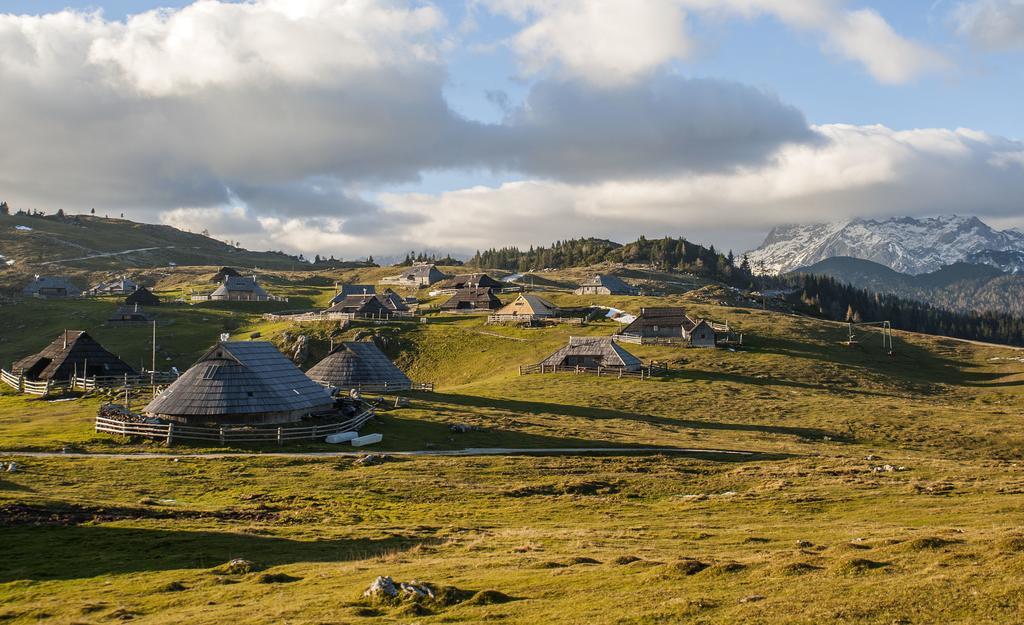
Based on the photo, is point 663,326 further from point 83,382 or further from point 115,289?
point 115,289

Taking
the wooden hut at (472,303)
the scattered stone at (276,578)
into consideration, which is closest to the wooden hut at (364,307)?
the wooden hut at (472,303)

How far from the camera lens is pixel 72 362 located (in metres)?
89.6

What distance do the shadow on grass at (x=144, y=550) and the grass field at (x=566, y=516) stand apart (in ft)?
0.45

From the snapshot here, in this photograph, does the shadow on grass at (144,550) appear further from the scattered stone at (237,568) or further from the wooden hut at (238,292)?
the wooden hut at (238,292)

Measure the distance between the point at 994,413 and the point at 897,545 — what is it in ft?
224

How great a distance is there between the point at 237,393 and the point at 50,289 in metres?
150

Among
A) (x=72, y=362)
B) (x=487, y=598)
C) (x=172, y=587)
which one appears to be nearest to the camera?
(x=487, y=598)

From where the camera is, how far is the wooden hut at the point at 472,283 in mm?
182500

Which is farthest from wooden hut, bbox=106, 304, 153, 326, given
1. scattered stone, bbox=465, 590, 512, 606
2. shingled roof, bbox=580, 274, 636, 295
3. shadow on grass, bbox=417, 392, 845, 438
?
scattered stone, bbox=465, 590, 512, 606

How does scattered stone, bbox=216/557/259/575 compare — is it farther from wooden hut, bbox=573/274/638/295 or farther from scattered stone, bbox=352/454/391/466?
wooden hut, bbox=573/274/638/295

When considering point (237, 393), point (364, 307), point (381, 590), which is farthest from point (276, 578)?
point (364, 307)

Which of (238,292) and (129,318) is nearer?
(129,318)

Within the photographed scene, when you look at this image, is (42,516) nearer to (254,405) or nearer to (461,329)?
(254,405)

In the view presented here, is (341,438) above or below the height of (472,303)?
below
